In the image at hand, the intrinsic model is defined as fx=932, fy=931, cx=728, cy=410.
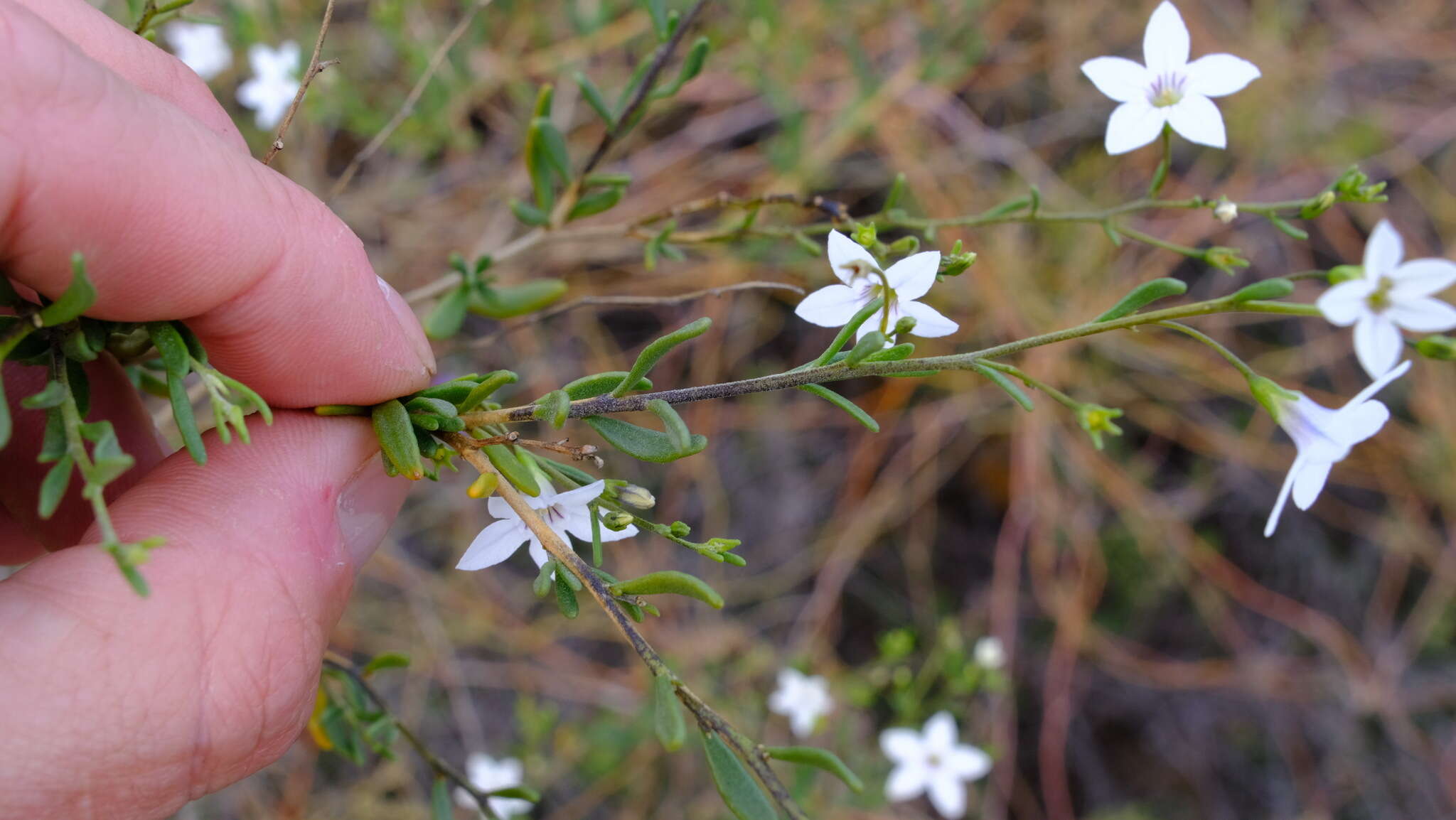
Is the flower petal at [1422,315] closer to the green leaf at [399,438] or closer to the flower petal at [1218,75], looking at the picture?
the flower petal at [1218,75]

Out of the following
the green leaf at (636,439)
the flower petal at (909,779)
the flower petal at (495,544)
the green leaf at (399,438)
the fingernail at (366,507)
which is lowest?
the flower petal at (909,779)

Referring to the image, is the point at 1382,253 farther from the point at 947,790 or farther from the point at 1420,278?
the point at 947,790

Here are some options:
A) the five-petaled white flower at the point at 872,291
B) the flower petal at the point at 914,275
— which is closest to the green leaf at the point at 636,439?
the five-petaled white flower at the point at 872,291

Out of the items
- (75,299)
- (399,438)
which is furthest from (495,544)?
(75,299)

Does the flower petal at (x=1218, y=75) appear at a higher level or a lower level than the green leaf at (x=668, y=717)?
higher

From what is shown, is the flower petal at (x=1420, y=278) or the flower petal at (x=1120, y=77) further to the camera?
the flower petal at (x=1120, y=77)

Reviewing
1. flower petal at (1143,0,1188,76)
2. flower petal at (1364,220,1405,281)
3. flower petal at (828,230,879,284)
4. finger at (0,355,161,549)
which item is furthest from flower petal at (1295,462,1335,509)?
finger at (0,355,161,549)

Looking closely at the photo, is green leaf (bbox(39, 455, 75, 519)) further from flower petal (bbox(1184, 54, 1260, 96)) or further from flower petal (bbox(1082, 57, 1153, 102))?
flower petal (bbox(1184, 54, 1260, 96))
